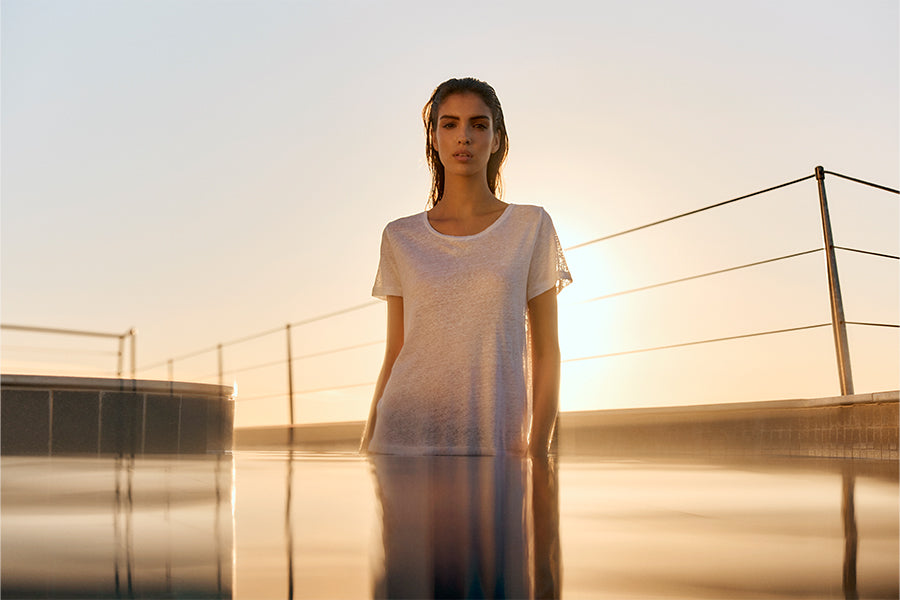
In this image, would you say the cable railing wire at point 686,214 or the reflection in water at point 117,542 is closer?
the reflection in water at point 117,542

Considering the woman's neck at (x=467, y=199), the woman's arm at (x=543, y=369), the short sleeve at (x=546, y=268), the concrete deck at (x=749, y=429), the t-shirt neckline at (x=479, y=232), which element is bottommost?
the concrete deck at (x=749, y=429)

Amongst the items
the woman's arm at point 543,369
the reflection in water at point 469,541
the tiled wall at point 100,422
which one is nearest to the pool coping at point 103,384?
the tiled wall at point 100,422

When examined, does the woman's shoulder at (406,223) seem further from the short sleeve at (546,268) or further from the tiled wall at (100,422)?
the tiled wall at (100,422)

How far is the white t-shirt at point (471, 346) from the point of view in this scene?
3.65 ft

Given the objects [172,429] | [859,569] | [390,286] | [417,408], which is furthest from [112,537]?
[172,429]

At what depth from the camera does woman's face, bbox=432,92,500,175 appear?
47.6 inches

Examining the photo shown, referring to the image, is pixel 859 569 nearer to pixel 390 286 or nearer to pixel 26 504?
pixel 26 504

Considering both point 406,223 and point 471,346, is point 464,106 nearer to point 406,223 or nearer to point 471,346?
point 406,223

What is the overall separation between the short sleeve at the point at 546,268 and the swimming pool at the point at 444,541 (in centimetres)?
70

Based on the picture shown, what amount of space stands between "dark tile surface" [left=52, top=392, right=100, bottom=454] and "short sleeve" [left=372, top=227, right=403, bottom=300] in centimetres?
155

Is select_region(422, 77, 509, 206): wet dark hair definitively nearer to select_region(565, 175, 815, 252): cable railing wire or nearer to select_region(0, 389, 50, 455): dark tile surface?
select_region(565, 175, 815, 252): cable railing wire

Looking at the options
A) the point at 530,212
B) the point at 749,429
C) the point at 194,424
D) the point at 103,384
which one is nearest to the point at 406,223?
the point at 530,212

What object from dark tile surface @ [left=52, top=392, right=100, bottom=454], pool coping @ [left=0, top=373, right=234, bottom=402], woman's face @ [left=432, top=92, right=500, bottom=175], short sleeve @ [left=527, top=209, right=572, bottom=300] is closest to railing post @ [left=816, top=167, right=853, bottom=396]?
short sleeve @ [left=527, top=209, right=572, bottom=300]

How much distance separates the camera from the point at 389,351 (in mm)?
1211
